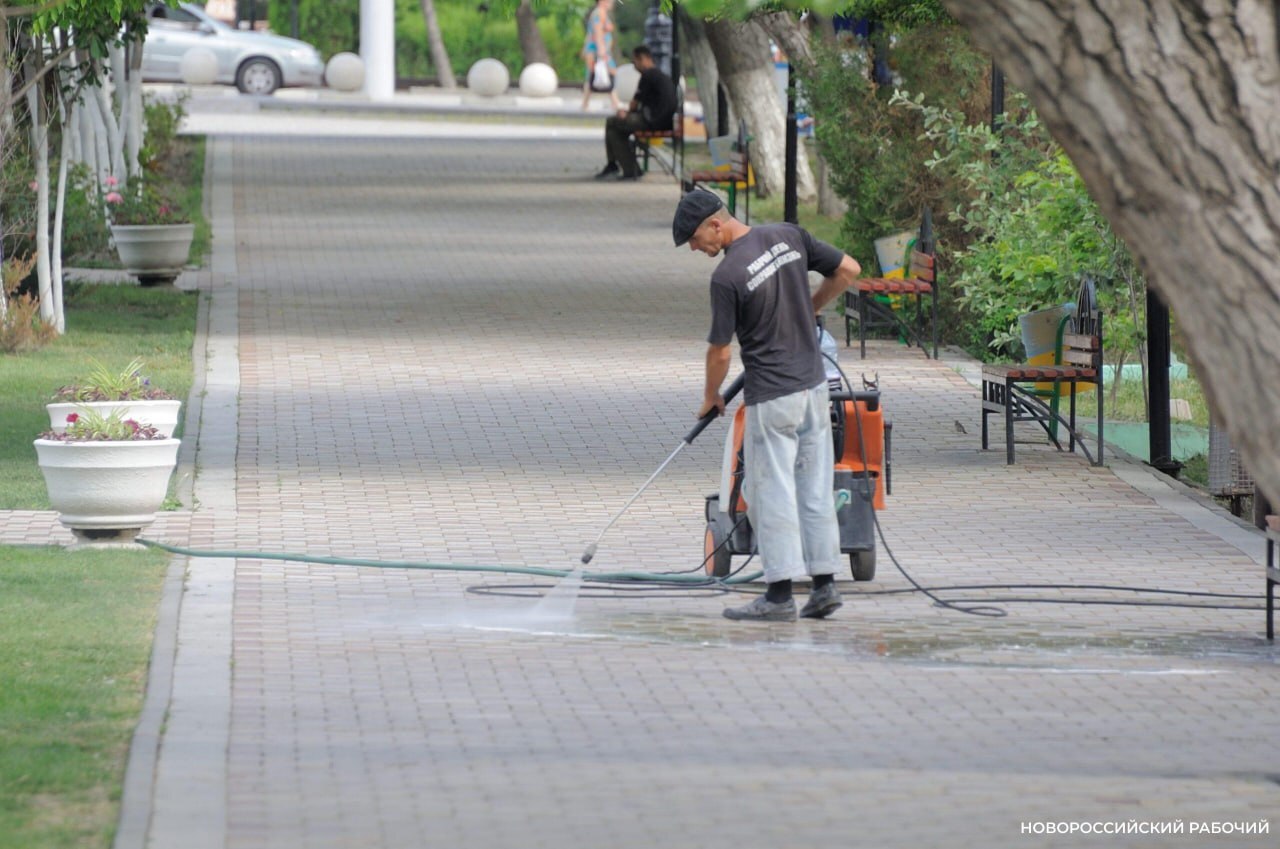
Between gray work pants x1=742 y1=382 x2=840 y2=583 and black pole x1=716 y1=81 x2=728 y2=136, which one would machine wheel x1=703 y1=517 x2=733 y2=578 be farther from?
black pole x1=716 y1=81 x2=728 y2=136

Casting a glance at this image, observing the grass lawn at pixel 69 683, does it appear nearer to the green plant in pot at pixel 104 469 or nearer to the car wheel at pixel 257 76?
the green plant in pot at pixel 104 469

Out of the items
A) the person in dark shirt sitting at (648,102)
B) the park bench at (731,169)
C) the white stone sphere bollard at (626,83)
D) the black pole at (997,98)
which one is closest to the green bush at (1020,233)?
the black pole at (997,98)

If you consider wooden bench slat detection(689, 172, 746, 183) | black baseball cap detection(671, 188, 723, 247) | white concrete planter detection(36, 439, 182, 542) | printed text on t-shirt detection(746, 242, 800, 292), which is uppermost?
wooden bench slat detection(689, 172, 746, 183)

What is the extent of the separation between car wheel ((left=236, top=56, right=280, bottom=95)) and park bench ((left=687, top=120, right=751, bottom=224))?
1962 cm

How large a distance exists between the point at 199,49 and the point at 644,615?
37.1 meters

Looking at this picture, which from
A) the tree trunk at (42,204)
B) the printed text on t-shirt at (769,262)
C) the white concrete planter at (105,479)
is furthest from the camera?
the tree trunk at (42,204)

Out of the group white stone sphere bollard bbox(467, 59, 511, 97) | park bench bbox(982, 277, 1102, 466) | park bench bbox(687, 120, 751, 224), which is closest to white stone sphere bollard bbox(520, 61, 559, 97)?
white stone sphere bollard bbox(467, 59, 511, 97)

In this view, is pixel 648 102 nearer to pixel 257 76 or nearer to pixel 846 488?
pixel 257 76

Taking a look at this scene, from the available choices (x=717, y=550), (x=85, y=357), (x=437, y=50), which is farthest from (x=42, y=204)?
(x=437, y=50)

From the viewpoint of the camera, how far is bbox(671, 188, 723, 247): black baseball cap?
8164 millimetres

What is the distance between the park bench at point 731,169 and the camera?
947 inches

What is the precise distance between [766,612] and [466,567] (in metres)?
1.44

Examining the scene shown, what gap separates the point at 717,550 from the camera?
29.0 feet

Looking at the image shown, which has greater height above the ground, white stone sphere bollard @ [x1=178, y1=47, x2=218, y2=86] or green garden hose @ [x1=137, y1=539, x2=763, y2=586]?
white stone sphere bollard @ [x1=178, y1=47, x2=218, y2=86]
